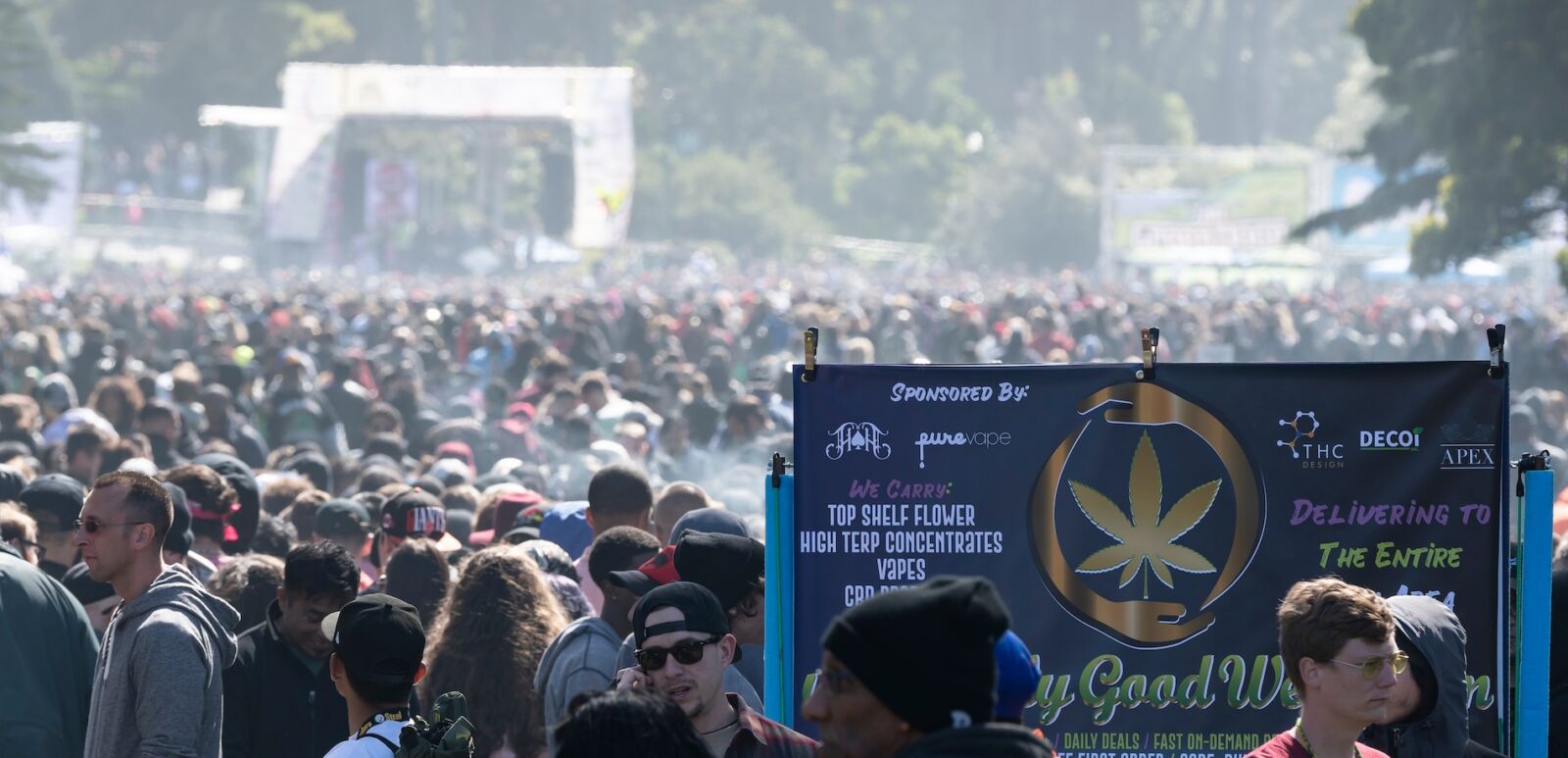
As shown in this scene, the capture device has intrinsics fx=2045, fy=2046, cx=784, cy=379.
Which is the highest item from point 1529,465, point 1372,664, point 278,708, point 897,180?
point 897,180

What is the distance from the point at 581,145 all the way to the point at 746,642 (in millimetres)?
52505

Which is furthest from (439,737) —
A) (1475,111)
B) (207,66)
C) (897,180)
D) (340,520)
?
(897,180)

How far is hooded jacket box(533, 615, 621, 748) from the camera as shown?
16.7 ft

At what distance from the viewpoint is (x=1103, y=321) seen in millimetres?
26688

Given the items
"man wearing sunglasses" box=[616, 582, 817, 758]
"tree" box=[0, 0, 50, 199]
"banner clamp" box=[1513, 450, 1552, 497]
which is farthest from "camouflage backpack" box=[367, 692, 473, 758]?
"tree" box=[0, 0, 50, 199]

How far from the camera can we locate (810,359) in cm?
457

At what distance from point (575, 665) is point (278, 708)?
83cm

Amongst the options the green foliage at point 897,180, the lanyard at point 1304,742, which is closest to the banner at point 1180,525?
the lanyard at point 1304,742

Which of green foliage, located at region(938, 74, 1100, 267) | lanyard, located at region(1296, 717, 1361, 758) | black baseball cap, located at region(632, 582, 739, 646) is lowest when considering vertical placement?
lanyard, located at region(1296, 717, 1361, 758)

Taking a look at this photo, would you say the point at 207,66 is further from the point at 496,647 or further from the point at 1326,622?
the point at 1326,622

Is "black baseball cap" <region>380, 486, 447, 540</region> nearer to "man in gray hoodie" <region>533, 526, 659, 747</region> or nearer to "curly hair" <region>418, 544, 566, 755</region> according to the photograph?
"curly hair" <region>418, 544, 566, 755</region>

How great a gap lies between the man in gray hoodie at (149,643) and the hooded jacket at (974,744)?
251cm

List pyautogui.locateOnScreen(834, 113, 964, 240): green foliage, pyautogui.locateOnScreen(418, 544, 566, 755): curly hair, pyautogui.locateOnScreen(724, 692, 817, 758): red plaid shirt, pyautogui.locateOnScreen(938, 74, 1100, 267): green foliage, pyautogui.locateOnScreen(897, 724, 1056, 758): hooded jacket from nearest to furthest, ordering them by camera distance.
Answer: pyautogui.locateOnScreen(897, 724, 1056, 758): hooded jacket
pyautogui.locateOnScreen(724, 692, 817, 758): red plaid shirt
pyautogui.locateOnScreen(418, 544, 566, 755): curly hair
pyautogui.locateOnScreen(938, 74, 1100, 267): green foliage
pyautogui.locateOnScreen(834, 113, 964, 240): green foliage

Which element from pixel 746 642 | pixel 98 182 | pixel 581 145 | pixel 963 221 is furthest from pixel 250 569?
pixel 98 182
